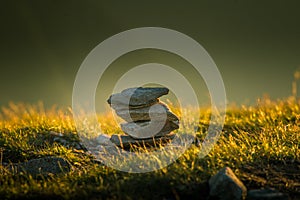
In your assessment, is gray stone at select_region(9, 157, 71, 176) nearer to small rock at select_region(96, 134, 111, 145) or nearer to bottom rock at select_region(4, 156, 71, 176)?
bottom rock at select_region(4, 156, 71, 176)

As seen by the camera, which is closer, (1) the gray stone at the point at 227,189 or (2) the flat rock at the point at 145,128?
(1) the gray stone at the point at 227,189

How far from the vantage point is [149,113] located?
10.9 m

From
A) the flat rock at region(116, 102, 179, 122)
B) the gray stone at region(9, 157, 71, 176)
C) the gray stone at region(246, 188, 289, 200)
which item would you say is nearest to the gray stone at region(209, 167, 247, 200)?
the gray stone at region(246, 188, 289, 200)

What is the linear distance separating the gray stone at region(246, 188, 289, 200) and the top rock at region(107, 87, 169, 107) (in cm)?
386

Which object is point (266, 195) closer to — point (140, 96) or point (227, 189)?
point (227, 189)

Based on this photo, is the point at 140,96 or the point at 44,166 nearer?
the point at 44,166

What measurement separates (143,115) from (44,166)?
2.74m

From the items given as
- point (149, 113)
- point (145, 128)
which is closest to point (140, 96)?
point (149, 113)

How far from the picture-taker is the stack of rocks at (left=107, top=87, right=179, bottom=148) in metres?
10.8

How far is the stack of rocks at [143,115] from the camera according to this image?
10812 mm

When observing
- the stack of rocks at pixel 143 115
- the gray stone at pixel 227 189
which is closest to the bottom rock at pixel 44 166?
the stack of rocks at pixel 143 115

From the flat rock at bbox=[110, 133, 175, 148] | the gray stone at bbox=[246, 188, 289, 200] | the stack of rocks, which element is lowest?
the gray stone at bbox=[246, 188, 289, 200]

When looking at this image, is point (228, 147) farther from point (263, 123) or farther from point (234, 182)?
point (263, 123)

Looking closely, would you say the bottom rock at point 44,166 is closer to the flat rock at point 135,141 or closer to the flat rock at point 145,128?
the flat rock at point 135,141
